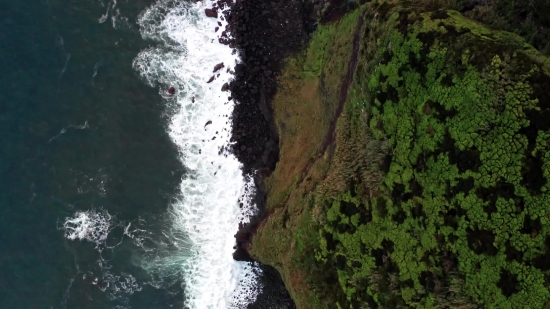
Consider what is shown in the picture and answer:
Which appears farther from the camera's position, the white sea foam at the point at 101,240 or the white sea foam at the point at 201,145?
the white sea foam at the point at 101,240

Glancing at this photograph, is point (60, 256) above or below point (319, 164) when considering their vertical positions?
above

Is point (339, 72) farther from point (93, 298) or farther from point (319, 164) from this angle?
point (93, 298)

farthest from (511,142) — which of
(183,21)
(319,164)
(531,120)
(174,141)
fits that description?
(183,21)

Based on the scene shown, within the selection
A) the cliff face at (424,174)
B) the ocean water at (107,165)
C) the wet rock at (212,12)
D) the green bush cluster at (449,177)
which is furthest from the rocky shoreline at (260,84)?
the green bush cluster at (449,177)

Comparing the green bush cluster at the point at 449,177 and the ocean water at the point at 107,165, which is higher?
the ocean water at the point at 107,165

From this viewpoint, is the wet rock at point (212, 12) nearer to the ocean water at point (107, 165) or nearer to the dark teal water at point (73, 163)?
the ocean water at point (107, 165)

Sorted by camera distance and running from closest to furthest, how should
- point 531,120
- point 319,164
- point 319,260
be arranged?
point 531,120
point 319,260
point 319,164

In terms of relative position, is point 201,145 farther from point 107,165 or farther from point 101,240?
point 101,240
